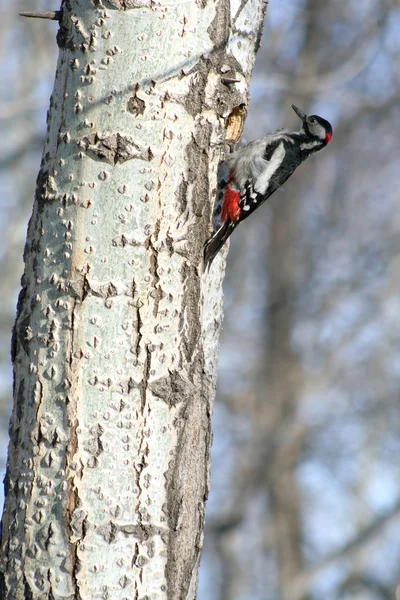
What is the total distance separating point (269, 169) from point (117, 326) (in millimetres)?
2610

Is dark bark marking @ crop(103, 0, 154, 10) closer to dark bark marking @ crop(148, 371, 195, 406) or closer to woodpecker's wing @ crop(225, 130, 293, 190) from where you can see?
woodpecker's wing @ crop(225, 130, 293, 190)

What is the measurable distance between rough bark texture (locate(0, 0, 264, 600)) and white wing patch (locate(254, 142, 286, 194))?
188cm

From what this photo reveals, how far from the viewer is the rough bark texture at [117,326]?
2600 mm

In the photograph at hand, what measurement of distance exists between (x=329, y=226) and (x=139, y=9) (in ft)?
35.9

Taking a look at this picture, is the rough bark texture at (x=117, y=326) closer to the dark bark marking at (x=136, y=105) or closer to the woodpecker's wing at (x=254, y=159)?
the dark bark marking at (x=136, y=105)

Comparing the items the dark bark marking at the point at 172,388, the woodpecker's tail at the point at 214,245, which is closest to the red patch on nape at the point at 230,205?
the woodpecker's tail at the point at 214,245

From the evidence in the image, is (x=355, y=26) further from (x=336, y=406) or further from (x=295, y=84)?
(x=336, y=406)

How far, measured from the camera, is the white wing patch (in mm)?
4873

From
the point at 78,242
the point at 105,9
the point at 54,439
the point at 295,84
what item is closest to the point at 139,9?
the point at 105,9

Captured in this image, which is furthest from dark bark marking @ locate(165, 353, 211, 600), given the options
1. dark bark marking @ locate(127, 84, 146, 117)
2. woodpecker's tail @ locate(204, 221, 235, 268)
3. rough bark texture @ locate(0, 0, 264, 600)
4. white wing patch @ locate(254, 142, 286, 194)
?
white wing patch @ locate(254, 142, 286, 194)

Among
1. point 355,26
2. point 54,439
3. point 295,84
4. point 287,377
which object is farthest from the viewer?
point 287,377

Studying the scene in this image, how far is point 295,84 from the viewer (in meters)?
11.6

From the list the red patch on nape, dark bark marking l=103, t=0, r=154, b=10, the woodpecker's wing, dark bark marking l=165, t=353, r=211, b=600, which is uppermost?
the woodpecker's wing

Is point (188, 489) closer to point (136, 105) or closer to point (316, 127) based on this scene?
point (136, 105)
